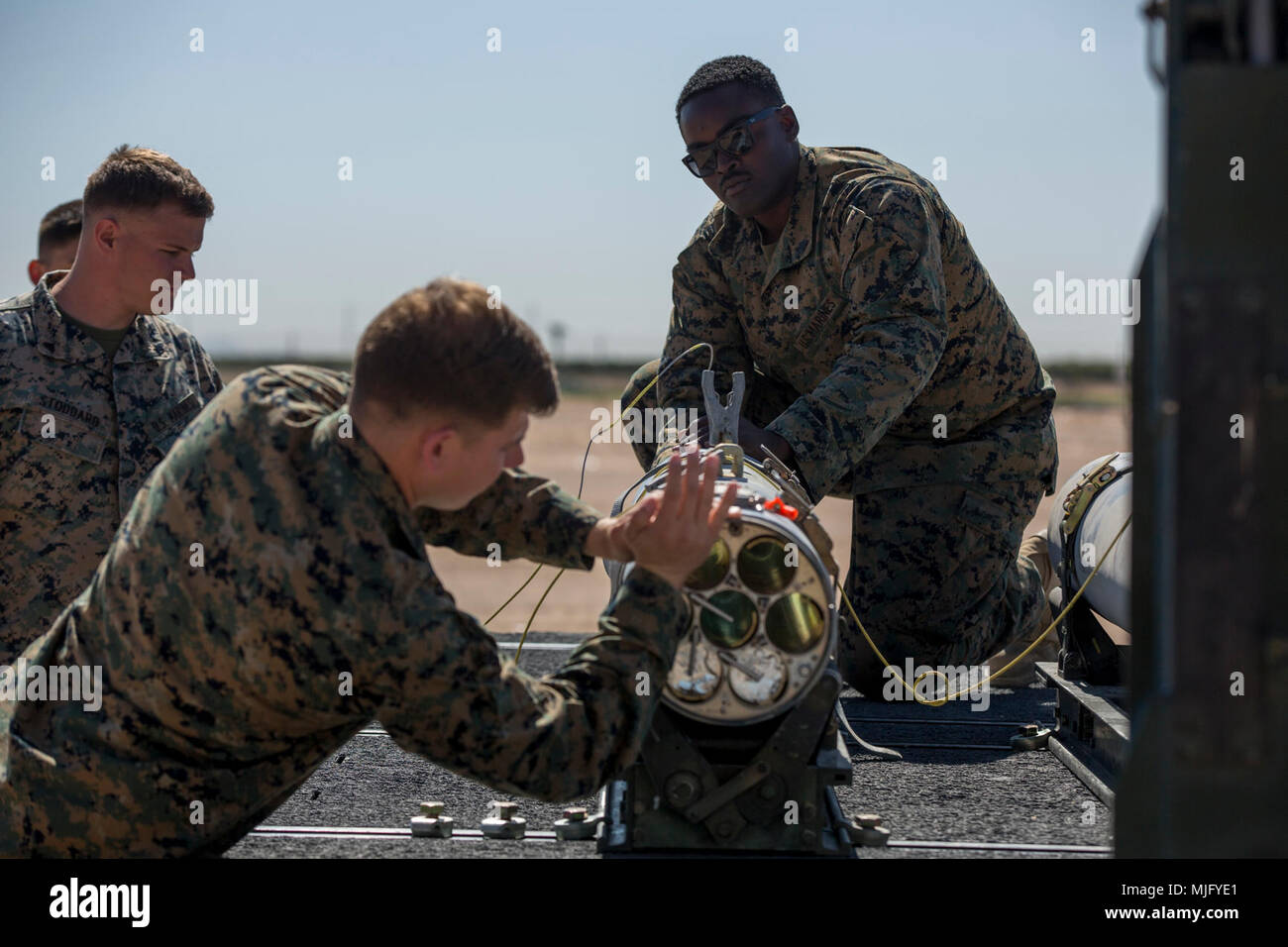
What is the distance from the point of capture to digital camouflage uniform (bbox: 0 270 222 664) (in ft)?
13.3

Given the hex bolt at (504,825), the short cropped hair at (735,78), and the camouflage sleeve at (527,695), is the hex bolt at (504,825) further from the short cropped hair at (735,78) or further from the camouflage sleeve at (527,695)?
the short cropped hair at (735,78)

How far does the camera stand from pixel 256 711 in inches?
95.7

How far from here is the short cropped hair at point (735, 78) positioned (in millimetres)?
4922

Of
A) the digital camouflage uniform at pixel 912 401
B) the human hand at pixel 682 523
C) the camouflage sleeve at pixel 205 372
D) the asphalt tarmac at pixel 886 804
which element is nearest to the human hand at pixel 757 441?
the digital camouflage uniform at pixel 912 401

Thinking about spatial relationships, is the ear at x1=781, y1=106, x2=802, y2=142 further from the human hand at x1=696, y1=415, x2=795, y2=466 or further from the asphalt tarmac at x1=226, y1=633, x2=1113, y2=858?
the asphalt tarmac at x1=226, y1=633, x2=1113, y2=858

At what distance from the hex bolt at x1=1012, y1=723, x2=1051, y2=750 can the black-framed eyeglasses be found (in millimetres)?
2227

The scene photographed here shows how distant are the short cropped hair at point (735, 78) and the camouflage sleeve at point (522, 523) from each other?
2502 mm

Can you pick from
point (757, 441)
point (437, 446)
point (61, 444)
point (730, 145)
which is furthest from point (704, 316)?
point (437, 446)

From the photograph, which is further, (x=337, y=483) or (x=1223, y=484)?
(x=337, y=483)

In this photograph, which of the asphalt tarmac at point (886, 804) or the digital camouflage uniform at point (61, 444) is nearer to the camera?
the asphalt tarmac at point (886, 804)

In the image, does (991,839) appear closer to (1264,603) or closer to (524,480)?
(524,480)

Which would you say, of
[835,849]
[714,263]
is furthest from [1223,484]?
[714,263]

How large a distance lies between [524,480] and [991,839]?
4.87ft

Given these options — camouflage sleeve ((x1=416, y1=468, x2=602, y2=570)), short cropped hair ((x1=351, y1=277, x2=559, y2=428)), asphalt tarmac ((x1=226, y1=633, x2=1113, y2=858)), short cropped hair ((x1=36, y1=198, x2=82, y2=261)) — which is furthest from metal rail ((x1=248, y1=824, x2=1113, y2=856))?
short cropped hair ((x1=36, y1=198, x2=82, y2=261))
